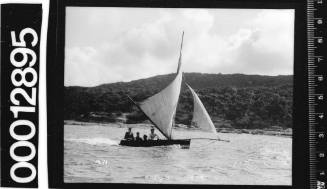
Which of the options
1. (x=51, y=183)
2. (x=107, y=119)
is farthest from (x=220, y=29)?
(x=51, y=183)

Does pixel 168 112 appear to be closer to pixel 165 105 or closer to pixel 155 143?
pixel 165 105

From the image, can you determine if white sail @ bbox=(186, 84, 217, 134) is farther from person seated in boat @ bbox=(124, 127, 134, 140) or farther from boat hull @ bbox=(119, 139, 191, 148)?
person seated in boat @ bbox=(124, 127, 134, 140)

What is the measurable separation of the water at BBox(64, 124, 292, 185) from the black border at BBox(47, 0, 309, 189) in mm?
43

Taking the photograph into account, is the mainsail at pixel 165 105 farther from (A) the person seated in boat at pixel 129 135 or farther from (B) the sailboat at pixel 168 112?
(A) the person seated in boat at pixel 129 135

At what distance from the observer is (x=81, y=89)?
300cm

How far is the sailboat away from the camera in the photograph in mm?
2988

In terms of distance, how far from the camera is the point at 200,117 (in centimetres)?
300

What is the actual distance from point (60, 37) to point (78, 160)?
2.49ft

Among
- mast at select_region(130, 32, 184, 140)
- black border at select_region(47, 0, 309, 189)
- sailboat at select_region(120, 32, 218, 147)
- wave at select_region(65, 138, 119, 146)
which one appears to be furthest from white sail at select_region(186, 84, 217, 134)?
wave at select_region(65, 138, 119, 146)

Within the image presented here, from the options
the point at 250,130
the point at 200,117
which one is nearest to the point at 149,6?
the point at 200,117

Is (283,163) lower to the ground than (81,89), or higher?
lower

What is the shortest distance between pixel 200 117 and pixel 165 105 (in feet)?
0.74

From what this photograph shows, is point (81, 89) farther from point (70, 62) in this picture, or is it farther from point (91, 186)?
point (91, 186)

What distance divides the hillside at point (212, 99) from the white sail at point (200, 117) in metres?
0.03
